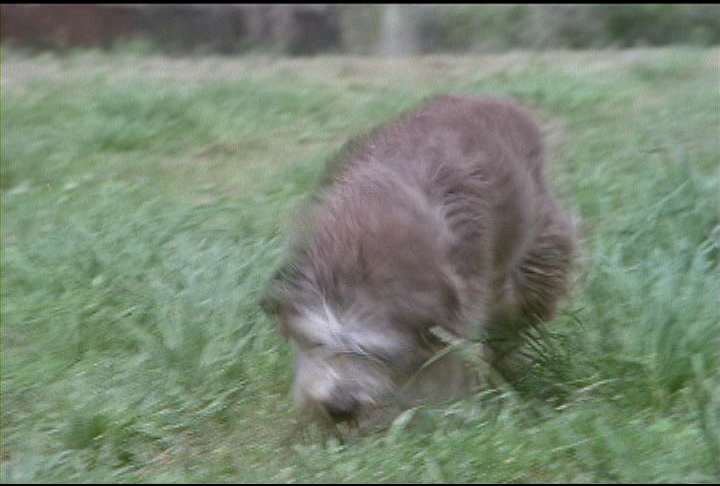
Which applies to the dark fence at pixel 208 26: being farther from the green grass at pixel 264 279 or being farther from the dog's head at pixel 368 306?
the dog's head at pixel 368 306

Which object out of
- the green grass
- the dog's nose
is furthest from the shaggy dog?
the green grass

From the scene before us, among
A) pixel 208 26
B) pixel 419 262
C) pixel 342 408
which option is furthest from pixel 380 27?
pixel 342 408

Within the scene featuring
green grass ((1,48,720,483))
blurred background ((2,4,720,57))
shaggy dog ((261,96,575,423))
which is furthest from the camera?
blurred background ((2,4,720,57))

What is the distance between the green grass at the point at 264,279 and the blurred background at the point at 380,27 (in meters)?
2.22

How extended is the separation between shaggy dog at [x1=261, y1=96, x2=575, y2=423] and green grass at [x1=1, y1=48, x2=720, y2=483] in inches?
5.6

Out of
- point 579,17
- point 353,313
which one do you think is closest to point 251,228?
point 353,313

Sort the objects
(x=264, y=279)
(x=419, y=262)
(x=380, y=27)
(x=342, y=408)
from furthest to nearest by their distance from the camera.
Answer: (x=380, y=27), (x=264, y=279), (x=419, y=262), (x=342, y=408)

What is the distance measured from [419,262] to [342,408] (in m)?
0.49

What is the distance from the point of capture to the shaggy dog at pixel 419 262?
439 centimetres

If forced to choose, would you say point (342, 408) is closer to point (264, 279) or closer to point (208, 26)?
point (264, 279)

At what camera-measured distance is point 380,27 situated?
1279 cm

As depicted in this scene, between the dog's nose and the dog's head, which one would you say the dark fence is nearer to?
the dog's head

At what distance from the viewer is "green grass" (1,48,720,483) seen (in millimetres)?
4281

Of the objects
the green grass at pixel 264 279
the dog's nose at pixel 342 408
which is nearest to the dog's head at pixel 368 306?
the dog's nose at pixel 342 408
